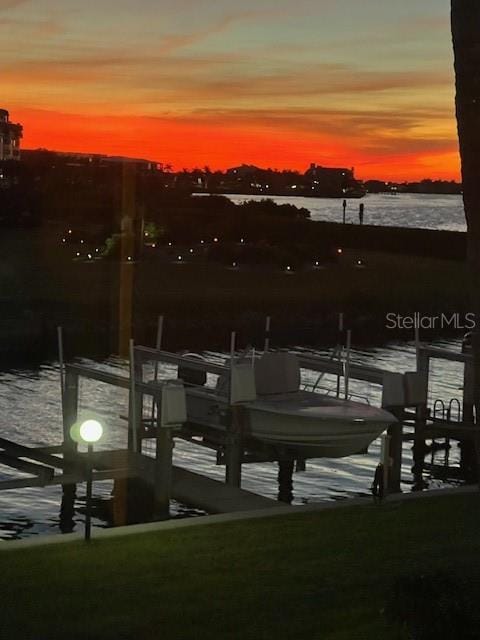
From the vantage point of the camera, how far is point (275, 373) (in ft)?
69.3

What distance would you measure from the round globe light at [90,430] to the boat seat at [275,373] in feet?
27.6

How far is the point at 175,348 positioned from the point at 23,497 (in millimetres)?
28502

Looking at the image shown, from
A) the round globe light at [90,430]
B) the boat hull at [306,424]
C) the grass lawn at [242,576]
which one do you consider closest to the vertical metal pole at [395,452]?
the boat hull at [306,424]

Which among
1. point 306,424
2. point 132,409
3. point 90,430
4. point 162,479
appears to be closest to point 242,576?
point 90,430

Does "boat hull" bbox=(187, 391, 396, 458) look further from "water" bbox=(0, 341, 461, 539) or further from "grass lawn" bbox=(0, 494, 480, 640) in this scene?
"grass lawn" bbox=(0, 494, 480, 640)

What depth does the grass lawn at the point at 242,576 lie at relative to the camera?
9.43 meters

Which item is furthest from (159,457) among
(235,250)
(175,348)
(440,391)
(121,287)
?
(235,250)

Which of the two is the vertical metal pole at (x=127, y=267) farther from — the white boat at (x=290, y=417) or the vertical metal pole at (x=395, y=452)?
the vertical metal pole at (x=395, y=452)

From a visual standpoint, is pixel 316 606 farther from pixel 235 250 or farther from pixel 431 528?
pixel 235 250

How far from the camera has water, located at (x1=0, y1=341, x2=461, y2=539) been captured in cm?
2069

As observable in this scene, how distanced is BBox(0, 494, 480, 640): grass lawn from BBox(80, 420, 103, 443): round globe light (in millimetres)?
1096

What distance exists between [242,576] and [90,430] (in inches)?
102

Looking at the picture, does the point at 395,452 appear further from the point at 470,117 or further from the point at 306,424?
the point at 470,117

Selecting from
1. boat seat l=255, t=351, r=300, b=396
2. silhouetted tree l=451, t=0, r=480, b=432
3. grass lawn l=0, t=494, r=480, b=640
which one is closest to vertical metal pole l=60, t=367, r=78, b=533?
boat seat l=255, t=351, r=300, b=396
